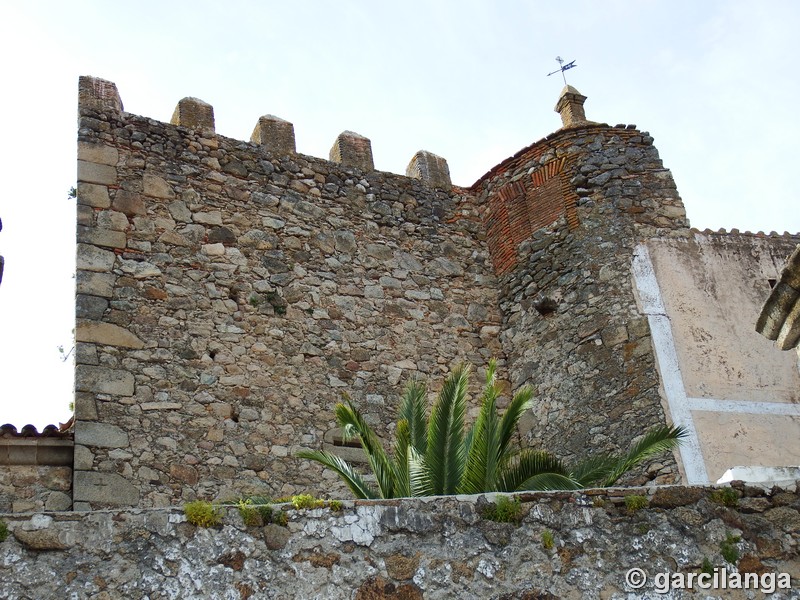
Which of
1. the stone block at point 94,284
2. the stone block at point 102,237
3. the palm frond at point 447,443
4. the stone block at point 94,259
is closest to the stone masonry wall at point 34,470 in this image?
the stone block at point 94,284

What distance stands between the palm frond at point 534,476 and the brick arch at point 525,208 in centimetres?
414

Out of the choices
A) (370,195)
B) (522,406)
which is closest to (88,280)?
(370,195)

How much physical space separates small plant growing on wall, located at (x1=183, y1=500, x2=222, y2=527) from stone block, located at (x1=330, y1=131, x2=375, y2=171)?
7199 millimetres

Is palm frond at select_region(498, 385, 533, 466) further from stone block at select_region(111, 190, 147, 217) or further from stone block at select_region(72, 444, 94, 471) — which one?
stone block at select_region(111, 190, 147, 217)

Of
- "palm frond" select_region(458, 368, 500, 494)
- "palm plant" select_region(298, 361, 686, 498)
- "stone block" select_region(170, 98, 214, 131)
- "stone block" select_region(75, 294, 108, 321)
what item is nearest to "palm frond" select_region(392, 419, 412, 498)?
"palm plant" select_region(298, 361, 686, 498)

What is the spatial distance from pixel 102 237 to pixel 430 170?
4.22 metres

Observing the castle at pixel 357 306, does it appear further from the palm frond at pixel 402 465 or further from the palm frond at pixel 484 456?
the palm frond at pixel 484 456

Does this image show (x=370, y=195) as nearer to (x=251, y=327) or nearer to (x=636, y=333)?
(x=251, y=327)

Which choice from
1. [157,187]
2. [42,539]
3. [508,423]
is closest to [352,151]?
[157,187]

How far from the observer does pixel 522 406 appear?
7.90 meters

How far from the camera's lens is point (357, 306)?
11.2m

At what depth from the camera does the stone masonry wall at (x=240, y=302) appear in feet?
30.7

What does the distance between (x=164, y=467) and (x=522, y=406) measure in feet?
10.8

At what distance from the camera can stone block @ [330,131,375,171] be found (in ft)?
39.7
